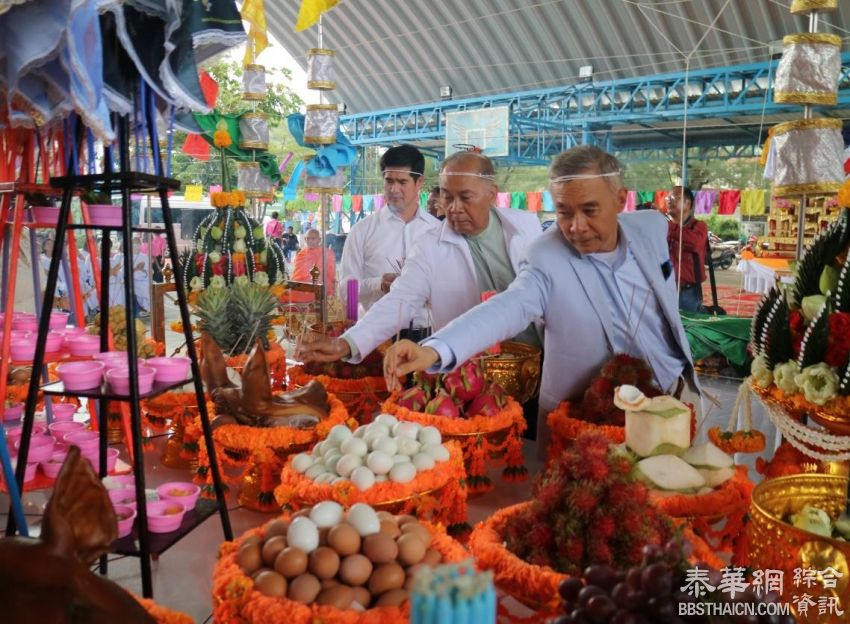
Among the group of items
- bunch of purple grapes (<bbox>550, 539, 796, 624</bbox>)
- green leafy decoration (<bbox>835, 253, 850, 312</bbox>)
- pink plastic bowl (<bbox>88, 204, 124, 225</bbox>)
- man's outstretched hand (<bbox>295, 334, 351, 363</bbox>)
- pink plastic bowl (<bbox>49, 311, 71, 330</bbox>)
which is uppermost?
pink plastic bowl (<bbox>88, 204, 124, 225</bbox>)

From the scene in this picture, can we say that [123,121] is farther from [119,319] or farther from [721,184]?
[721,184]

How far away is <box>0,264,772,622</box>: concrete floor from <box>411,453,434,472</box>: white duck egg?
0.41 metres

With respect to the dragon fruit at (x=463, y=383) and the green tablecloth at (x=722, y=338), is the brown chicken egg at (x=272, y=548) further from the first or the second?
the green tablecloth at (x=722, y=338)

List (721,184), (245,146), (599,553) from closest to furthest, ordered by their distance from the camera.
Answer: (599,553)
(245,146)
(721,184)

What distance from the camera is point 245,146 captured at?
187 inches

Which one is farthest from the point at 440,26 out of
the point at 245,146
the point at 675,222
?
the point at 245,146

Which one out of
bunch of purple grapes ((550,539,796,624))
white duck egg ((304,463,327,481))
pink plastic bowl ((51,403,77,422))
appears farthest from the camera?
pink plastic bowl ((51,403,77,422))

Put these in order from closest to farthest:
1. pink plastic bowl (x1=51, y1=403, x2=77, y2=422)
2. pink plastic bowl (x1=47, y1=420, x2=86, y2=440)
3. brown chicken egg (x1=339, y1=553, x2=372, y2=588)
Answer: brown chicken egg (x1=339, y1=553, x2=372, y2=588) → pink plastic bowl (x1=47, y1=420, x2=86, y2=440) → pink plastic bowl (x1=51, y1=403, x2=77, y2=422)

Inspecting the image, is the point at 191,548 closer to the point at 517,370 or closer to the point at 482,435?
the point at 482,435

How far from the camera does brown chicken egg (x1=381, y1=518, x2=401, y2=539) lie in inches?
57.1

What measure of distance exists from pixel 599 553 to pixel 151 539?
1.10m

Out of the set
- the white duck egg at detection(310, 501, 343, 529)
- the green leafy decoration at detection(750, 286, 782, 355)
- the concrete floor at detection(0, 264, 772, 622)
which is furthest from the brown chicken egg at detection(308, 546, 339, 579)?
the green leafy decoration at detection(750, 286, 782, 355)

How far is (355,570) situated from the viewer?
1.36m

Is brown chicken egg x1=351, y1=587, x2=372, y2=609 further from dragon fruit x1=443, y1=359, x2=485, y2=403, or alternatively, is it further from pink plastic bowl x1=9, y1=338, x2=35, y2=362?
pink plastic bowl x1=9, y1=338, x2=35, y2=362
